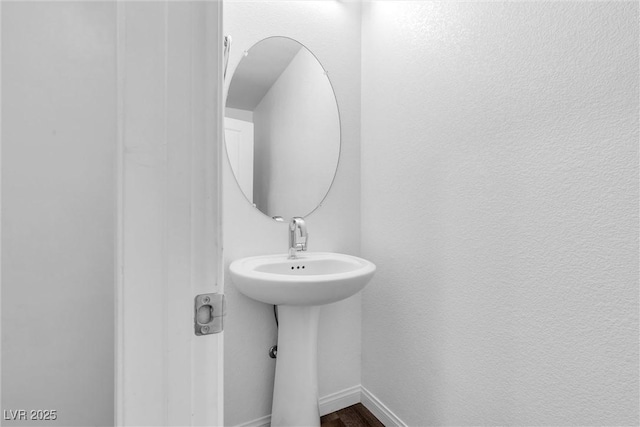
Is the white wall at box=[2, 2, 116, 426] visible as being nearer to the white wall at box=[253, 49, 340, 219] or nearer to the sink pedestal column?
the sink pedestal column

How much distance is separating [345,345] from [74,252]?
4.57 ft

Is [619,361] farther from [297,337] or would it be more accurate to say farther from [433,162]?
[297,337]

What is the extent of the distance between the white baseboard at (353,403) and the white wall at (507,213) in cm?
5

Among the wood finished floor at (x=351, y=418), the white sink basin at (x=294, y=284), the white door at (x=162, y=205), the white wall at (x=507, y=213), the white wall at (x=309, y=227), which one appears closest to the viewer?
the white door at (x=162, y=205)

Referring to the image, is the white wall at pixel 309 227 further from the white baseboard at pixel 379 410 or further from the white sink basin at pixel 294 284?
the white sink basin at pixel 294 284

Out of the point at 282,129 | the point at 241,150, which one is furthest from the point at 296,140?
the point at 241,150

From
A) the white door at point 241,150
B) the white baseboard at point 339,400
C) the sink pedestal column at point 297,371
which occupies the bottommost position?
the white baseboard at point 339,400

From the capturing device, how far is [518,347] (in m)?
0.94

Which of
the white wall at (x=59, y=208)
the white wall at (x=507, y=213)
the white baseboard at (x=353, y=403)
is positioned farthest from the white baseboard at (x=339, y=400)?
the white wall at (x=59, y=208)

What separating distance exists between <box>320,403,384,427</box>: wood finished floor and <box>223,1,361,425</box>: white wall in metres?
0.11

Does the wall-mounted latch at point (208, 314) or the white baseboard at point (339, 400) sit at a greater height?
the wall-mounted latch at point (208, 314)

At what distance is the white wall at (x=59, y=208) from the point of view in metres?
0.40

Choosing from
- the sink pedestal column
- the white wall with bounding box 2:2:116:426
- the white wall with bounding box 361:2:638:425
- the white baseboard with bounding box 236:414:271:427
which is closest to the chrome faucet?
the sink pedestal column

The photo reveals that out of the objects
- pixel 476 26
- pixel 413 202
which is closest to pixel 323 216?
pixel 413 202
